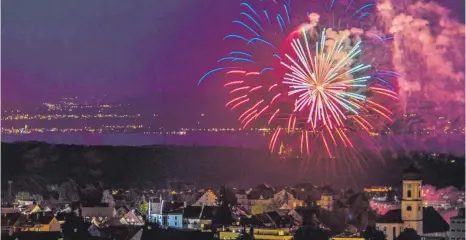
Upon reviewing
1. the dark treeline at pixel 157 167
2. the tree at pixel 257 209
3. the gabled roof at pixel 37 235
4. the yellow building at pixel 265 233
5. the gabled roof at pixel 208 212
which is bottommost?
the gabled roof at pixel 37 235

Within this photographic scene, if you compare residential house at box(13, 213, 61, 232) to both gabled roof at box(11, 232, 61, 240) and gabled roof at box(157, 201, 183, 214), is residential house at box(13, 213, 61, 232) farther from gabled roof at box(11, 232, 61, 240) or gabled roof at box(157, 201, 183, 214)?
gabled roof at box(157, 201, 183, 214)

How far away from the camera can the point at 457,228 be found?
77.2 ft

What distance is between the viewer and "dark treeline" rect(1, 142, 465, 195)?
130ft

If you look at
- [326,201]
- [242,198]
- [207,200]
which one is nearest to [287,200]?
[242,198]

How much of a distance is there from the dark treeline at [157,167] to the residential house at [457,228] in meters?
9.64

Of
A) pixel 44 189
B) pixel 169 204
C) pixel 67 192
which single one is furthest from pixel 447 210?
pixel 44 189

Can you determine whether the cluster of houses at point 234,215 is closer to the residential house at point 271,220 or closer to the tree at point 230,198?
the residential house at point 271,220

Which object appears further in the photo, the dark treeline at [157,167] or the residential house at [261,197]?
the dark treeline at [157,167]

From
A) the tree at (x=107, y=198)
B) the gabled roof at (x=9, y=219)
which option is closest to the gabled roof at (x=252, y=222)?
the gabled roof at (x=9, y=219)

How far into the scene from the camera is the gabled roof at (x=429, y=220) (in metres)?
24.7

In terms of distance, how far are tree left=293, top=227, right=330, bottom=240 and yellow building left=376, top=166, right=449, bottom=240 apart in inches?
52.6

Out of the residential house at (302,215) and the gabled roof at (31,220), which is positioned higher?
the residential house at (302,215)

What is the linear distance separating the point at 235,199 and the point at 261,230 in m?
11.9

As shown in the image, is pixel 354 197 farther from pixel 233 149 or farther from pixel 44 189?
pixel 44 189
